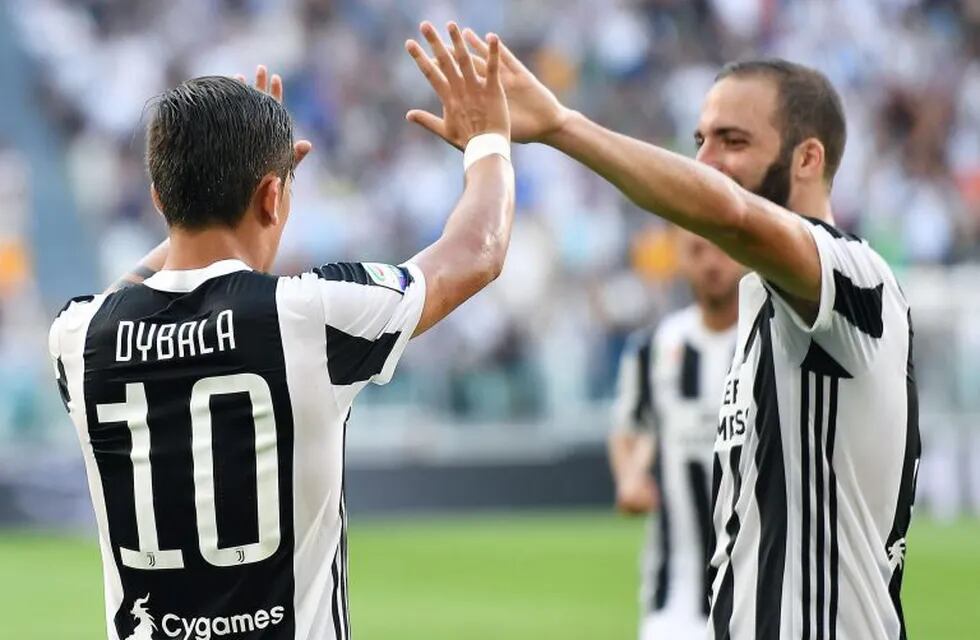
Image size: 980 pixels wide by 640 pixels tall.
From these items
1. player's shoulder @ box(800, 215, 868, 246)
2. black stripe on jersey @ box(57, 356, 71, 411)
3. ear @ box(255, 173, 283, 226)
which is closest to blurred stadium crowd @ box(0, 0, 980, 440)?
player's shoulder @ box(800, 215, 868, 246)

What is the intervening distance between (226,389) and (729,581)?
143 centimetres

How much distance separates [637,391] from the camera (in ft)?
24.6

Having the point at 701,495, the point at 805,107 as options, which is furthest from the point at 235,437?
the point at 701,495

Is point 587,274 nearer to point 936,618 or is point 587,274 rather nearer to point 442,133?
point 936,618

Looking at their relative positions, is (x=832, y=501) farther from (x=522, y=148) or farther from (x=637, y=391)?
(x=522, y=148)

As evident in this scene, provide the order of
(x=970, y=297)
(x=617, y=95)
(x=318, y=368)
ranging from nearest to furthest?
(x=318, y=368) < (x=970, y=297) < (x=617, y=95)

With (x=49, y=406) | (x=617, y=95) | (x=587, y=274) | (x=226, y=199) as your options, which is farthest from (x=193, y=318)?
(x=617, y=95)

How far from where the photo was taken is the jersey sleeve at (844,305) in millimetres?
3686

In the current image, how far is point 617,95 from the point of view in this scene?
21.0 m

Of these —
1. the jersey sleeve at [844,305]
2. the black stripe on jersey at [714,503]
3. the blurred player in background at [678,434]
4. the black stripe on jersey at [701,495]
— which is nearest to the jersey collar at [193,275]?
the jersey sleeve at [844,305]

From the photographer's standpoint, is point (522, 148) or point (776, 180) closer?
point (776, 180)

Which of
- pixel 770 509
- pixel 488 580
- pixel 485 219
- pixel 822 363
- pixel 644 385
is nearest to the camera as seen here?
pixel 485 219

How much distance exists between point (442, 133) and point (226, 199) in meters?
0.60

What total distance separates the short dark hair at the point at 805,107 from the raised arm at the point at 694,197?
63 centimetres
